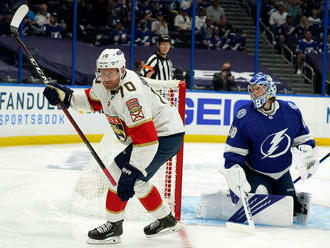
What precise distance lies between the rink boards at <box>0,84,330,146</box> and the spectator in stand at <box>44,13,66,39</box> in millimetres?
1000

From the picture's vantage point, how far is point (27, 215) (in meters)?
4.14

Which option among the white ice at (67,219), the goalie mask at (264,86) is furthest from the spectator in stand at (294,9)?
the goalie mask at (264,86)

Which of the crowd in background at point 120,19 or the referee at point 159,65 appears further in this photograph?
the crowd in background at point 120,19

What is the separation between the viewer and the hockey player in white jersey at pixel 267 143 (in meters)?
3.98

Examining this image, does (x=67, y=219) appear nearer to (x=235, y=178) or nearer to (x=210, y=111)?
(x=235, y=178)

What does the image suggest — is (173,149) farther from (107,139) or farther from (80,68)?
(80,68)

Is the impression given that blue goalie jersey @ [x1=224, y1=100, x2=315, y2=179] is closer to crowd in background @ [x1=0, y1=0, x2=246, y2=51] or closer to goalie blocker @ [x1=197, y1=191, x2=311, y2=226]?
goalie blocker @ [x1=197, y1=191, x2=311, y2=226]

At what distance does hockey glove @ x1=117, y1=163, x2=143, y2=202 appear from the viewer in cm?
320

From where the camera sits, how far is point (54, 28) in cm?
928

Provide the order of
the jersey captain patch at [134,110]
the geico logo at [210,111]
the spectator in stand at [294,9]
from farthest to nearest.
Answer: the spectator in stand at [294,9], the geico logo at [210,111], the jersey captain patch at [134,110]

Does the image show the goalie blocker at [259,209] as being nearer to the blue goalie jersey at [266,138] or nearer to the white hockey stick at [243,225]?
the white hockey stick at [243,225]

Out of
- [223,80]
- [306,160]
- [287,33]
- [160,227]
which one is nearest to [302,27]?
[287,33]

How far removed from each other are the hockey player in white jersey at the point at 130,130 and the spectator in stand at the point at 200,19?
22.8ft

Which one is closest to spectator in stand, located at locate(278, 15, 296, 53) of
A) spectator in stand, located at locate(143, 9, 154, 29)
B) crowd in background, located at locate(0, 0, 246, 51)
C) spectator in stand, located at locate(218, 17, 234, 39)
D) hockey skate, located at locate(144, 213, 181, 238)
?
spectator in stand, located at locate(218, 17, 234, 39)
